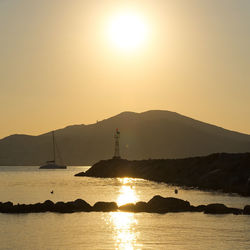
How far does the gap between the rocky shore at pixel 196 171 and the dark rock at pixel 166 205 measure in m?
27.5

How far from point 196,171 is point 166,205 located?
7067 centimetres

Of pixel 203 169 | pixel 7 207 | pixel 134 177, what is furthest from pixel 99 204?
pixel 134 177

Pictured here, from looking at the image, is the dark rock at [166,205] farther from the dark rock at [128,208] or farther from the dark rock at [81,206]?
the dark rock at [81,206]

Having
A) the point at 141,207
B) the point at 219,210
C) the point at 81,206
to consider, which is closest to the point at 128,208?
the point at 141,207

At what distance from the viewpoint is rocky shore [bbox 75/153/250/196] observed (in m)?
104

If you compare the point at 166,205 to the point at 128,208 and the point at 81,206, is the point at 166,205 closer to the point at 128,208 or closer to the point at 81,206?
the point at 128,208

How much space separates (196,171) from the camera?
13250 centimetres

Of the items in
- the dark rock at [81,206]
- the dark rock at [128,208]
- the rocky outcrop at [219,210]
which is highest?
the dark rock at [81,206]

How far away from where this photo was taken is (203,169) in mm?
130625

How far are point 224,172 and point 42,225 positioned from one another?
66.8 metres

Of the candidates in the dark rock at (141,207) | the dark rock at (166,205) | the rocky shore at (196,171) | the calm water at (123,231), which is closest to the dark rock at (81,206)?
the calm water at (123,231)

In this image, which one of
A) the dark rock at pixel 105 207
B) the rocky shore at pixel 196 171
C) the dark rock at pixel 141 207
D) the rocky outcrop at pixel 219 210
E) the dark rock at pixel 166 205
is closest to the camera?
the rocky outcrop at pixel 219 210

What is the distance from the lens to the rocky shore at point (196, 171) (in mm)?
104125

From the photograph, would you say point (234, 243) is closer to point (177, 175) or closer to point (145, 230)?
point (145, 230)
